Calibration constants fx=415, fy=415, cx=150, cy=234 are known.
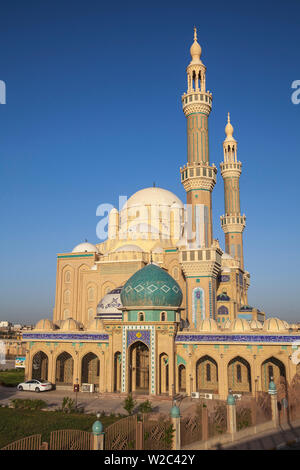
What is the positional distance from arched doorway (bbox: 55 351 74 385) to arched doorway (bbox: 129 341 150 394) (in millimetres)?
4287

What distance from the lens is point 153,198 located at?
4222cm

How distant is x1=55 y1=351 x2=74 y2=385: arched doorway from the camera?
23567mm

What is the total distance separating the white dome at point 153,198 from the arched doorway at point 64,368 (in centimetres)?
2117

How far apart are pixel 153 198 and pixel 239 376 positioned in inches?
948

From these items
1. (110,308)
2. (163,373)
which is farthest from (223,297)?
(163,373)

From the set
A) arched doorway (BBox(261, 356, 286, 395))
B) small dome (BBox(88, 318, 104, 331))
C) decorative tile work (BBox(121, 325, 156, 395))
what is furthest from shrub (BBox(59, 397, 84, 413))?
arched doorway (BBox(261, 356, 286, 395))

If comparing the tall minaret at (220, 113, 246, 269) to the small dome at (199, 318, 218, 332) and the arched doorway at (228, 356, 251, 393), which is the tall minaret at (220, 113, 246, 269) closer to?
the arched doorway at (228, 356, 251, 393)

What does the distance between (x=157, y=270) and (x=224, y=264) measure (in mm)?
17356

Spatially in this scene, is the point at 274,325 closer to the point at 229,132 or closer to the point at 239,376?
the point at 239,376

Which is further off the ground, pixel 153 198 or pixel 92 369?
pixel 153 198

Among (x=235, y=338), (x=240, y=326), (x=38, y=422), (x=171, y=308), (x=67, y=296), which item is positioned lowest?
(x=38, y=422)

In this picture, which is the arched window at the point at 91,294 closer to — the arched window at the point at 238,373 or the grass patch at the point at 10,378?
the grass patch at the point at 10,378
